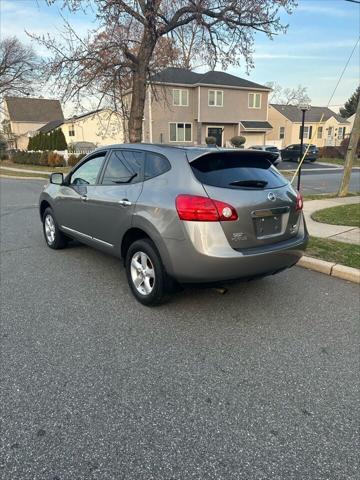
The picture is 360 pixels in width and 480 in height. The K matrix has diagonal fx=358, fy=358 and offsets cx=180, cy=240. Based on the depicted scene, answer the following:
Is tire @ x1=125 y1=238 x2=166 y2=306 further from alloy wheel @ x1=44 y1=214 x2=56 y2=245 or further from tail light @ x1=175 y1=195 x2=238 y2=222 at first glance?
alloy wheel @ x1=44 y1=214 x2=56 y2=245

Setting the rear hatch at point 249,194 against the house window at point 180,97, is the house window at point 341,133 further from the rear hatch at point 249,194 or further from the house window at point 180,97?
the rear hatch at point 249,194

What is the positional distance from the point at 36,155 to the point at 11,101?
29452mm

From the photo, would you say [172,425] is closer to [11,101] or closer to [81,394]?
[81,394]

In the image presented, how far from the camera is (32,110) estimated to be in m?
55.8

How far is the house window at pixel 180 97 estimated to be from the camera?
104ft

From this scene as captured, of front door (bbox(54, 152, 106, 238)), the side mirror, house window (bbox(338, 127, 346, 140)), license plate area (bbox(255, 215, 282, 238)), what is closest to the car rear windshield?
license plate area (bbox(255, 215, 282, 238))

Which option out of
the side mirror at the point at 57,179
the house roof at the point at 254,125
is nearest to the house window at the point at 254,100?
the house roof at the point at 254,125

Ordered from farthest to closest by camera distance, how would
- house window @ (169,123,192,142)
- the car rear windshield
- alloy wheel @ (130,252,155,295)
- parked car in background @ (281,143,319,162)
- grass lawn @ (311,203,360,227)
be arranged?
parked car in background @ (281,143,319,162) → house window @ (169,123,192,142) → grass lawn @ (311,203,360,227) → alloy wheel @ (130,252,155,295) → the car rear windshield

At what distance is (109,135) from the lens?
113 ft

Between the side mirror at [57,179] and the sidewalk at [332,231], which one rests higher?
the side mirror at [57,179]

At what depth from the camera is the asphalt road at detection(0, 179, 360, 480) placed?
2.03 m

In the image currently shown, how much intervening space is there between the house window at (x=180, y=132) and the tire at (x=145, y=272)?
29439mm

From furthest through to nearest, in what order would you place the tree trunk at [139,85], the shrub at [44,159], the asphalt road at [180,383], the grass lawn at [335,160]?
1. the grass lawn at [335,160]
2. the shrub at [44,159]
3. the tree trunk at [139,85]
4. the asphalt road at [180,383]

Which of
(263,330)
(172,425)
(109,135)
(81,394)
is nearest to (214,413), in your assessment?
(172,425)
